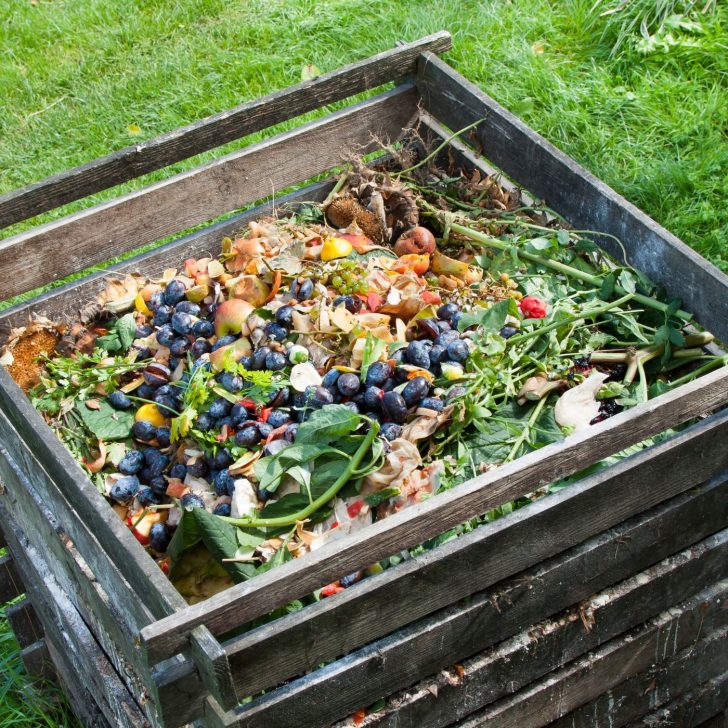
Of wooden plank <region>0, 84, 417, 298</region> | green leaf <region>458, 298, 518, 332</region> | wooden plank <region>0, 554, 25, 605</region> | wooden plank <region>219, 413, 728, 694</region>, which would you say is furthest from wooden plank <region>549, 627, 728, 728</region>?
wooden plank <region>0, 84, 417, 298</region>

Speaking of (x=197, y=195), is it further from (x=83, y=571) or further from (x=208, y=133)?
(x=83, y=571)

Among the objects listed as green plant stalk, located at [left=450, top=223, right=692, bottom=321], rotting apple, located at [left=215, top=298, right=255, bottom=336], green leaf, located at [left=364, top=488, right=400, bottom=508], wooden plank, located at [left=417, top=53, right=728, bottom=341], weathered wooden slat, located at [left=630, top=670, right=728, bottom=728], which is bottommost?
weathered wooden slat, located at [left=630, top=670, right=728, bottom=728]

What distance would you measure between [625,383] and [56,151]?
127 inches

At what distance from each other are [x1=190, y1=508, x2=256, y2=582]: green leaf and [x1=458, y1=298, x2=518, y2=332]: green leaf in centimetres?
85

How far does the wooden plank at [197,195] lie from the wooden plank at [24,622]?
94cm

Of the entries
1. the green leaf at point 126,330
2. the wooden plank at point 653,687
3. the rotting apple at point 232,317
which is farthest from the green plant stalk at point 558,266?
the green leaf at point 126,330

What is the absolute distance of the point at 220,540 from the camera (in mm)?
2291

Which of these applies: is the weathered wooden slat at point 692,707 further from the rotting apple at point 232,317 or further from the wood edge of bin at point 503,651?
the rotting apple at point 232,317

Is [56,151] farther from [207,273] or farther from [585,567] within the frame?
[585,567]

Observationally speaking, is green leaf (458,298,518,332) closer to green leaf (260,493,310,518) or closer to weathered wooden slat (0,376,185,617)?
green leaf (260,493,310,518)

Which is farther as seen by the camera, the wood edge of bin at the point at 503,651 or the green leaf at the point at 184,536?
the green leaf at the point at 184,536

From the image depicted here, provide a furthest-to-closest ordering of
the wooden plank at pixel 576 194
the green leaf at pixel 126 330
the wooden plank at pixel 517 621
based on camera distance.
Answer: the green leaf at pixel 126 330 < the wooden plank at pixel 576 194 < the wooden plank at pixel 517 621

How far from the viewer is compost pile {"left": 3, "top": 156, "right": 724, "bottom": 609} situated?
2389 millimetres

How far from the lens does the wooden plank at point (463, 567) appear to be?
2010 mm
